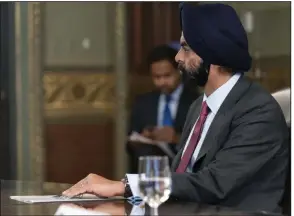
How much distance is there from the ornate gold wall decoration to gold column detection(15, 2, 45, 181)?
0.47 metres

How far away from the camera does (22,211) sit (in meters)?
2.05

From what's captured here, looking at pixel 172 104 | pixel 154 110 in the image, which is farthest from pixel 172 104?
pixel 154 110

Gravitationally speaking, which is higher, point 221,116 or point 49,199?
point 221,116

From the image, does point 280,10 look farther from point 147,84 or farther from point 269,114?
point 269,114

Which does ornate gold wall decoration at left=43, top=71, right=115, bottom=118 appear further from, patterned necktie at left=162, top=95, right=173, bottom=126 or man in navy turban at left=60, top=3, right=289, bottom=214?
man in navy turban at left=60, top=3, right=289, bottom=214

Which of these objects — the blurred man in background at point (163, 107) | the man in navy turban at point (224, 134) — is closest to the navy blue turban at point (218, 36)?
the man in navy turban at point (224, 134)

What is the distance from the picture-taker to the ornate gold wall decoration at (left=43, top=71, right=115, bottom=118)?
5.98 metres

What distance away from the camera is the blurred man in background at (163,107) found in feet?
15.8

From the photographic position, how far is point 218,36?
241 cm

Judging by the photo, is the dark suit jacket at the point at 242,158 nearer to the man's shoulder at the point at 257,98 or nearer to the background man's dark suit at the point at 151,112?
the man's shoulder at the point at 257,98

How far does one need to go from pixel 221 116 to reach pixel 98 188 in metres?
0.42

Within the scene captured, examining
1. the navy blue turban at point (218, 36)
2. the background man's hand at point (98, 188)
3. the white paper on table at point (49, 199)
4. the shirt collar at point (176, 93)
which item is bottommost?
the white paper on table at point (49, 199)

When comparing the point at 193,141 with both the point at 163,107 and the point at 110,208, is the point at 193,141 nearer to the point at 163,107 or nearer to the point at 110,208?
the point at 110,208

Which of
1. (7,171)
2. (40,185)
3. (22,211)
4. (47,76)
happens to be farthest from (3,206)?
(47,76)
